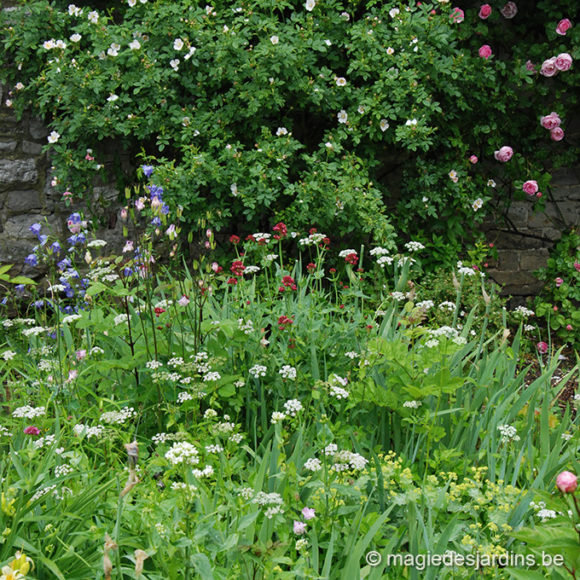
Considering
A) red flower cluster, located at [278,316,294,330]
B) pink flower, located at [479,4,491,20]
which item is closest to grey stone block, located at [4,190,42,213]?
red flower cluster, located at [278,316,294,330]

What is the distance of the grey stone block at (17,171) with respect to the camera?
4.41 m

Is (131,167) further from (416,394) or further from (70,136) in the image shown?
(416,394)

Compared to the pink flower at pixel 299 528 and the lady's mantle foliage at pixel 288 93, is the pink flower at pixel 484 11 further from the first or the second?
the pink flower at pixel 299 528

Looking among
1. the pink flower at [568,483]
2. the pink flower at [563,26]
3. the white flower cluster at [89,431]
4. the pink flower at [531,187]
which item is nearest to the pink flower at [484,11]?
the pink flower at [563,26]

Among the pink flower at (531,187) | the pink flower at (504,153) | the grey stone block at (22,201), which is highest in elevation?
the pink flower at (504,153)

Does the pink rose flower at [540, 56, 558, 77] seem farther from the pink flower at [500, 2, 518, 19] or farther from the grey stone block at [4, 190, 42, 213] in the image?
the grey stone block at [4, 190, 42, 213]

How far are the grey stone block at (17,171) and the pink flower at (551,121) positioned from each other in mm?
3612

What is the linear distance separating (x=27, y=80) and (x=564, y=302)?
4.09 meters

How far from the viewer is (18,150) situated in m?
4.45

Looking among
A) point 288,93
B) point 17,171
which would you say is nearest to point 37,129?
point 17,171

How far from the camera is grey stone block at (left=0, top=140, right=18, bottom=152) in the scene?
4.42 metres

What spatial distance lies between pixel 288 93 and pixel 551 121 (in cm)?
188

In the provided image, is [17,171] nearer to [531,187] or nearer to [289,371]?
[289,371]

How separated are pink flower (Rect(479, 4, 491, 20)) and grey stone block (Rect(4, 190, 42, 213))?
3.35 meters
